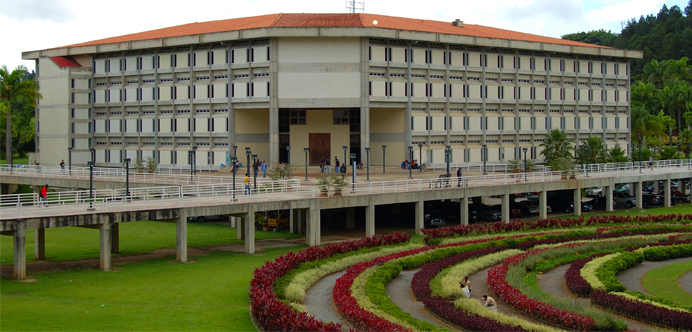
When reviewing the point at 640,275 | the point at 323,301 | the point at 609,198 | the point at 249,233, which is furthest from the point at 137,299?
the point at 609,198

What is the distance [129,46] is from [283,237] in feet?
126

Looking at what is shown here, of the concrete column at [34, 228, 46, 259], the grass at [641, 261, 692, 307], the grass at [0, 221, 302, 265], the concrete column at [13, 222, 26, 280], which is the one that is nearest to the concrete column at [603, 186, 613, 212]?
the grass at [641, 261, 692, 307]

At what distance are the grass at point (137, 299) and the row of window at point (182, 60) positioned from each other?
3621cm

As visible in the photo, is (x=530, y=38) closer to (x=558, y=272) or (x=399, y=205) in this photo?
(x=399, y=205)

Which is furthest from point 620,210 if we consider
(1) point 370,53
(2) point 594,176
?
(1) point 370,53

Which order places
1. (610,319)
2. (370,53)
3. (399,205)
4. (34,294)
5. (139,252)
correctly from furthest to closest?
(370,53), (399,205), (139,252), (34,294), (610,319)

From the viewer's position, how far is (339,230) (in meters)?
50.6

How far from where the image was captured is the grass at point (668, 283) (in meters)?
27.8

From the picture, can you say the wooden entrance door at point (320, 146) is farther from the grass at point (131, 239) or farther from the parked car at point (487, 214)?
the parked car at point (487, 214)

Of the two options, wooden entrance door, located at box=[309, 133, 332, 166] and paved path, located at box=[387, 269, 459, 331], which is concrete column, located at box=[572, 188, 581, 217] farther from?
paved path, located at box=[387, 269, 459, 331]

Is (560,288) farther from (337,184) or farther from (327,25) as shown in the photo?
(327,25)

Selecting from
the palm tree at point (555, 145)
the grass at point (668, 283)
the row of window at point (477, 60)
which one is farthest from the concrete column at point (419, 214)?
the palm tree at point (555, 145)

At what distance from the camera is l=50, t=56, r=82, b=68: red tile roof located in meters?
80.7

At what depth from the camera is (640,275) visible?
3219 centimetres
